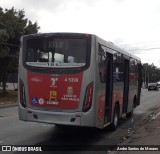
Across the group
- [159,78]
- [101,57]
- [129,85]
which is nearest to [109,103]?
[101,57]

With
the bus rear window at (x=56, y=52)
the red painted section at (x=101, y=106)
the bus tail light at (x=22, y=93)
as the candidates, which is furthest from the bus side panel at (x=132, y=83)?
the bus tail light at (x=22, y=93)

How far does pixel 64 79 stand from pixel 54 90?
45 cm

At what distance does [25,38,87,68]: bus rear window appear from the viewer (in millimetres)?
10711

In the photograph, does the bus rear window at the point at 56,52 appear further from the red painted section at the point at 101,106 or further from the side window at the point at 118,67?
the side window at the point at 118,67

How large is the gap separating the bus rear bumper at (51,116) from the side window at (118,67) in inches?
126

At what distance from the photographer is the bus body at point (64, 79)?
10500mm

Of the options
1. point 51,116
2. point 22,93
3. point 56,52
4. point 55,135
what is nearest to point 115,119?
point 55,135

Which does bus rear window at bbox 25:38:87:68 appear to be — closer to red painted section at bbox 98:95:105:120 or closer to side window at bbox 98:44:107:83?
side window at bbox 98:44:107:83

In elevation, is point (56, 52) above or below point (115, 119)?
above

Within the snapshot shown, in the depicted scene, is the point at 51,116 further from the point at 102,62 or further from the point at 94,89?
the point at 102,62

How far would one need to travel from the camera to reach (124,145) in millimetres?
9875

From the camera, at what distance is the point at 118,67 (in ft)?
45.3

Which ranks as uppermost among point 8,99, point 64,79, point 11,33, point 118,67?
point 11,33

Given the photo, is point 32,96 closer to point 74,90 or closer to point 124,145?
point 74,90
